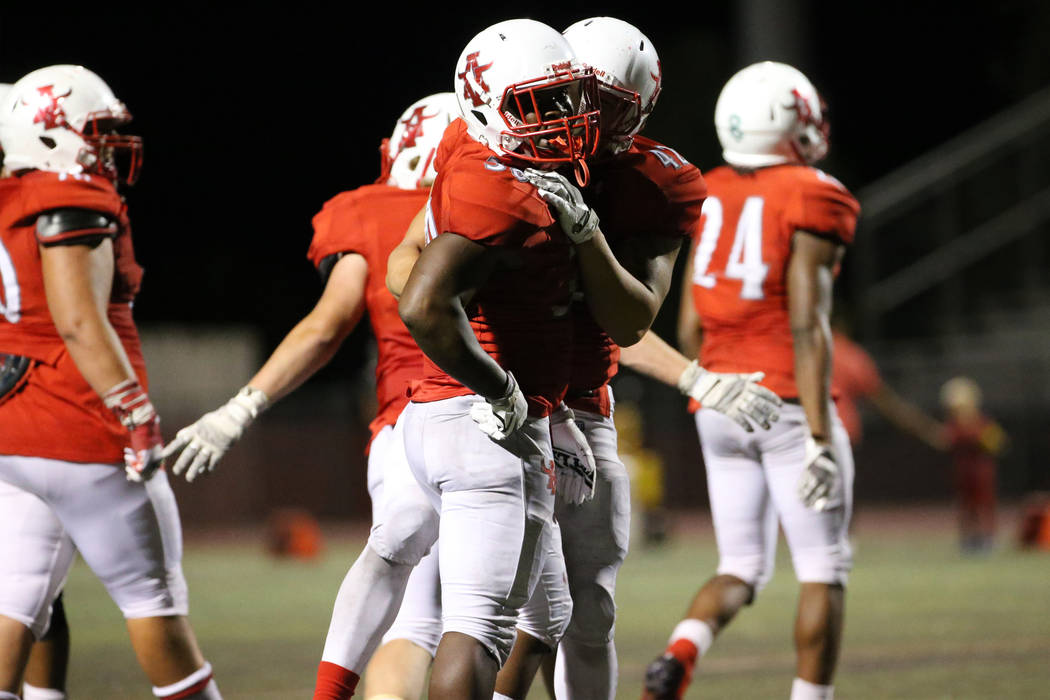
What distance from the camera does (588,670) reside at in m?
4.03

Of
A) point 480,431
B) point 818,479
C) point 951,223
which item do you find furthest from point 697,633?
point 951,223

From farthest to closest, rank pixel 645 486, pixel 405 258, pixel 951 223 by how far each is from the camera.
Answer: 1. pixel 951 223
2. pixel 645 486
3. pixel 405 258

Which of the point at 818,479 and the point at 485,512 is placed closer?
the point at 485,512

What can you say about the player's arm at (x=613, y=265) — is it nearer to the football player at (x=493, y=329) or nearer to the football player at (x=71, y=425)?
the football player at (x=493, y=329)

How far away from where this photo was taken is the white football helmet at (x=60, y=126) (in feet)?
14.4

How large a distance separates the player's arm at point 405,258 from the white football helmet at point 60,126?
1.20 metres

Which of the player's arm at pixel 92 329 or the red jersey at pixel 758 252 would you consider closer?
the player's arm at pixel 92 329

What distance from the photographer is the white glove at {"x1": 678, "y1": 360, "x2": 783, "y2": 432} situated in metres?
4.13

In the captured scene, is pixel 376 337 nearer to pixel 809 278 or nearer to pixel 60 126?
pixel 60 126

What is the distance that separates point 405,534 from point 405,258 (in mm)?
712

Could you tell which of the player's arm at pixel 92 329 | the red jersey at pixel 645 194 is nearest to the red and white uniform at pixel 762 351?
the red jersey at pixel 645 194

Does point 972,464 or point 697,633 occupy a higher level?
point 697,633

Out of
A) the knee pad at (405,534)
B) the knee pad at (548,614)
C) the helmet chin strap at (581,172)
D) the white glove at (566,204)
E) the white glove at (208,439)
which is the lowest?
the knee pad at (548,614)

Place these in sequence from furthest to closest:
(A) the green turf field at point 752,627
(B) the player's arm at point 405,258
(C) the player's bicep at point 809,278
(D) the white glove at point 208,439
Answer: (A) the green turf field at point 752,627, (C) the player's bicep at point 809,278, (D) the white glove at point 208,439, (B) the player's arm at point 405,258
